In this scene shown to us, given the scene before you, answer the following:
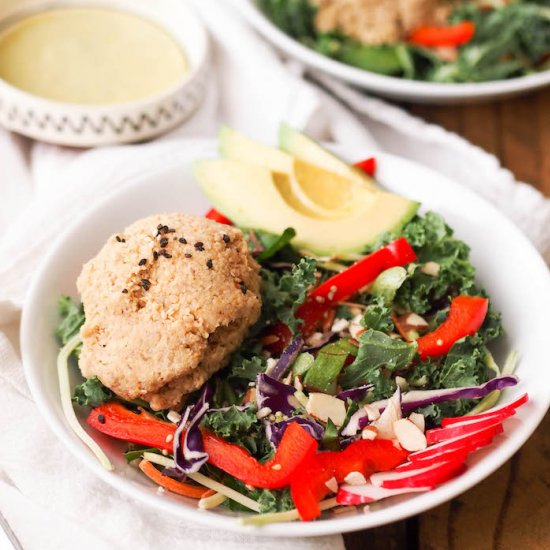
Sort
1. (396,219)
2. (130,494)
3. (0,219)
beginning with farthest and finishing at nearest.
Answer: (0,219)
(396,219)
(130,494)

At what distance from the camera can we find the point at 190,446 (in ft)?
8.50

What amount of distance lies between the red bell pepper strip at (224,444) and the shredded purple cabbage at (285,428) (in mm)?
47

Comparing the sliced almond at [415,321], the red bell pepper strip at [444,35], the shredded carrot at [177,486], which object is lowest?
the shredded carrot at [177,486]

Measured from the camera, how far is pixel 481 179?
13.6 ft

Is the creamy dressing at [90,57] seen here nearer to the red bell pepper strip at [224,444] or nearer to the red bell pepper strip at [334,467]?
the red bell pepper strip at [224,444]

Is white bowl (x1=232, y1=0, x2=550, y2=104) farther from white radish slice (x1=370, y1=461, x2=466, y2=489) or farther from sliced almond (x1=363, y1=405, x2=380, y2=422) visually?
white radish slice (x1=370, y1=461, x2=466, y2=489)

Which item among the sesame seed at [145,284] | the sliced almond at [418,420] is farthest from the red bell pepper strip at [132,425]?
the sliced almond at [418,420]

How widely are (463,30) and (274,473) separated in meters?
2.94

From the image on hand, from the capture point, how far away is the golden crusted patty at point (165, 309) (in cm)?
263

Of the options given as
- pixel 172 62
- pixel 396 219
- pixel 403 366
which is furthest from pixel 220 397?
pixel 172 62

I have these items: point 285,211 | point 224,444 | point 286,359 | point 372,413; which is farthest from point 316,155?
point 224,444

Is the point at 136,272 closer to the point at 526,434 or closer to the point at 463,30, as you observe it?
the point at 526,434

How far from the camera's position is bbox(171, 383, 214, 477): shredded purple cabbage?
2.56 metres

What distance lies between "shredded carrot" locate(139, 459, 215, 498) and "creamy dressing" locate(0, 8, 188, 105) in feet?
7.38
